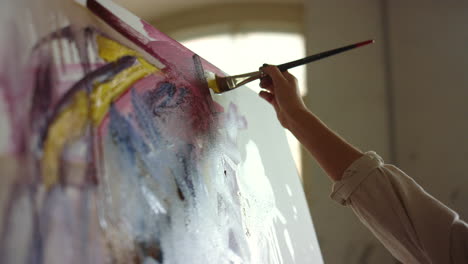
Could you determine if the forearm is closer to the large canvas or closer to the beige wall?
the large canvas

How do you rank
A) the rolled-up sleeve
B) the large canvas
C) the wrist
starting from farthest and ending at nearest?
1. the wrist
2. the rolled-up sleeve
3. the large canvas

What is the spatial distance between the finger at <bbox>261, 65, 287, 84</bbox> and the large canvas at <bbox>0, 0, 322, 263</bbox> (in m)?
0.10

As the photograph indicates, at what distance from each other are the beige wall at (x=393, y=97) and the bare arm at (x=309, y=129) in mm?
1184

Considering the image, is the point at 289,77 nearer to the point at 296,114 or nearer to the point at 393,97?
the point at 296,114

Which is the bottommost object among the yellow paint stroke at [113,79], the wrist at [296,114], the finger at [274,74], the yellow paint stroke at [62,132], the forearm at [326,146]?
the forearm at [326,146]

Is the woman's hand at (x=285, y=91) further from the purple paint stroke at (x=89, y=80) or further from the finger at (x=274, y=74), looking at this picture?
the purple paint stroke at (x=89, y=80)

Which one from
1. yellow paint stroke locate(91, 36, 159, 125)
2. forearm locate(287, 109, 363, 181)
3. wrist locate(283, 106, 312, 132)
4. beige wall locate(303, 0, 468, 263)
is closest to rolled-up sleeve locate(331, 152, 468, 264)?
forearm locate(287, 109, 363, 181)

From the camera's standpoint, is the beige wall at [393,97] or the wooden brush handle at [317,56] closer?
the wooden brush handle at [317,56]

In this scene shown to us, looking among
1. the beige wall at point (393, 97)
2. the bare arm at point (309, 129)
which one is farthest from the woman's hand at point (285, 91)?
the beige wall at point (393, 97)

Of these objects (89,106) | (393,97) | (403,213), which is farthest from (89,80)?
(393,97)

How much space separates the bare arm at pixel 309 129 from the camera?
2.12 ft

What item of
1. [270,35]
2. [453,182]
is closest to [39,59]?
[453,182]

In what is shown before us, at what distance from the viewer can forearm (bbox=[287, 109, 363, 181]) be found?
25.3 inches

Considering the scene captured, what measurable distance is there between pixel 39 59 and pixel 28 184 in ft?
0.42
